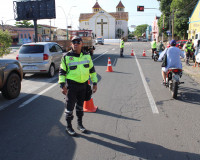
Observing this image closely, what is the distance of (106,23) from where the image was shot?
331ft

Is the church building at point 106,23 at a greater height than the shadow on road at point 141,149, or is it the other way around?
the church building at point 106,23

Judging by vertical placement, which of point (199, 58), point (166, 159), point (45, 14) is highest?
point (45, 14)

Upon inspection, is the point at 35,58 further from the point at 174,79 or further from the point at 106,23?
the point at 106,23

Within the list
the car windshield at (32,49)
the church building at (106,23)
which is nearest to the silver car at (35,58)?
the car windshield at (32,49)

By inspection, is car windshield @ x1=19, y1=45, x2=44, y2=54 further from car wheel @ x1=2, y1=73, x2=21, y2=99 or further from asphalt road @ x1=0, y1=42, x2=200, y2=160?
car wheel @ x1=2, y1=73, x2=21, y2=99

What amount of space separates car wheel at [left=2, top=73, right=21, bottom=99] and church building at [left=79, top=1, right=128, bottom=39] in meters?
94.3

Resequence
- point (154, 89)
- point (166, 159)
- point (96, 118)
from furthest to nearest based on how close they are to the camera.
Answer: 1. point (154, 89)
2. point (96, 118)
3. point (166, 159)

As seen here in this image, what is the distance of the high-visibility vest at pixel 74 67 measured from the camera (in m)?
3.97

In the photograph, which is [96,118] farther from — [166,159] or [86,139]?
[166,159]

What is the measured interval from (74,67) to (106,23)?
10051cm

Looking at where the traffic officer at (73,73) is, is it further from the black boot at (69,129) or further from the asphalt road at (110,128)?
the asphalt road at (110,128)

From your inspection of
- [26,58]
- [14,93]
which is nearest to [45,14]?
[26,58]

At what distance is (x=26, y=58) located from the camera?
10.1 m

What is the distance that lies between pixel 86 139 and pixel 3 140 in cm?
152
